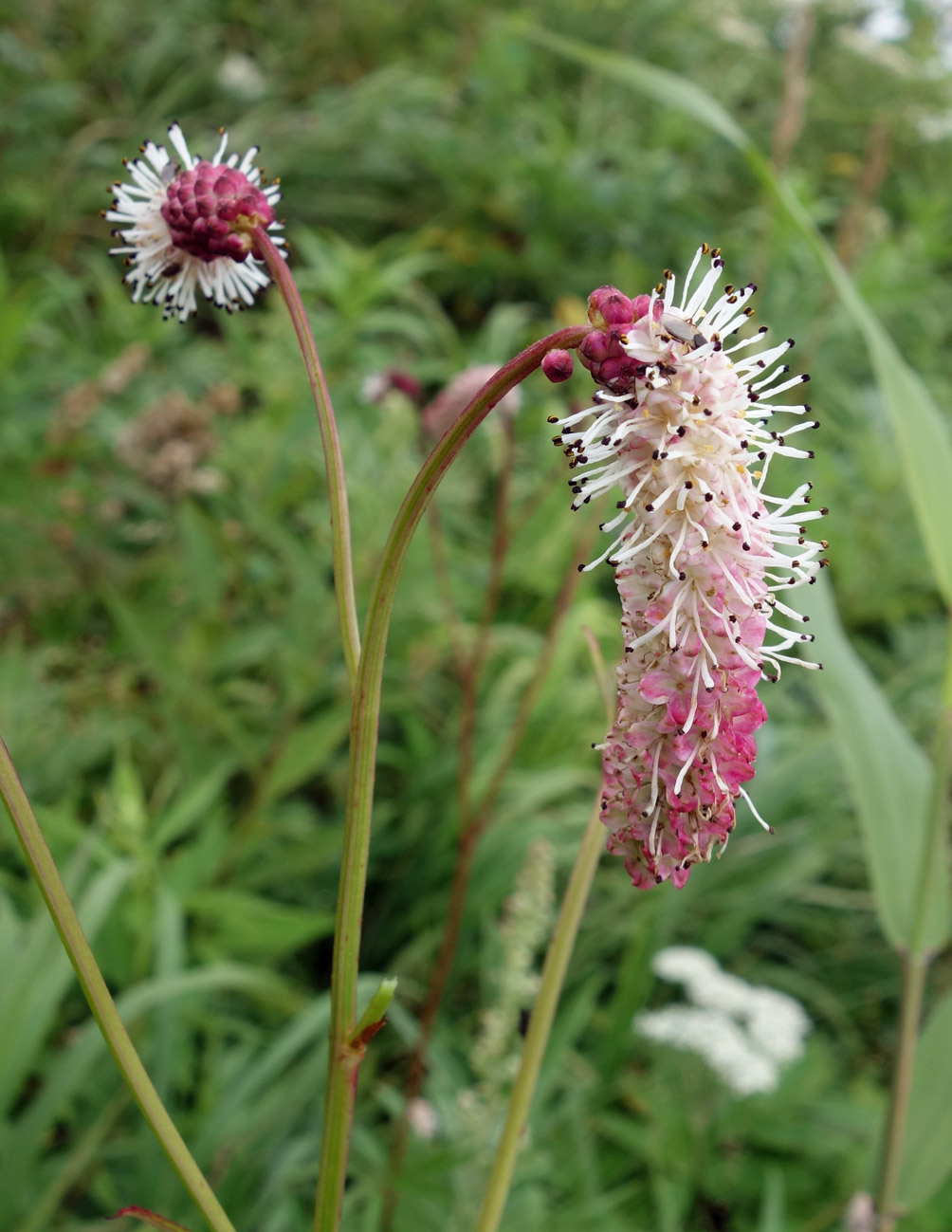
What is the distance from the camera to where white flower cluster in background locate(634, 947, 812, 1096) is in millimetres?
1446

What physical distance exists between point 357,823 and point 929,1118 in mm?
776

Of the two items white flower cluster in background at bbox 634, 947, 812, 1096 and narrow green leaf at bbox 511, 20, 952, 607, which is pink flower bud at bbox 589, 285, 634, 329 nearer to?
narrow green leaf at bbox 511, 20, 952, 607

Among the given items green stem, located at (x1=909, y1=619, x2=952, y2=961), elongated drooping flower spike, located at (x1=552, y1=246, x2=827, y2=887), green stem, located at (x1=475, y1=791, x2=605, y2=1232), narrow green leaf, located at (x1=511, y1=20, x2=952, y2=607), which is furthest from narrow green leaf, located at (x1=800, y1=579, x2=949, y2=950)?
elongated drooping flower spike, located at (x1=552, y1=246, x2=827, y2=887)

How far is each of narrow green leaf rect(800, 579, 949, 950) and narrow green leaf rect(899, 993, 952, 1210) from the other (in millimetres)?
96

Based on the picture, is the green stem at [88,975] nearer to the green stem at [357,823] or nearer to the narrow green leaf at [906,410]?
the green stem at [357,823]

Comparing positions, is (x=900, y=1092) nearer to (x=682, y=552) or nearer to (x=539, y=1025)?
(x=539, y=1025)

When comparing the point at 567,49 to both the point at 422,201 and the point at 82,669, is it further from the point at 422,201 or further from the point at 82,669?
the point at 422,201

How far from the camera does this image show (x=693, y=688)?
432mm

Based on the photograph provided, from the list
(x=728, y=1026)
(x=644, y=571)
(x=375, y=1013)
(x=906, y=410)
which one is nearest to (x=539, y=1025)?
(x=375, y=1013)

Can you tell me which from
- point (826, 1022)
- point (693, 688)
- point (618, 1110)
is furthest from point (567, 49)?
point (826, 1022)

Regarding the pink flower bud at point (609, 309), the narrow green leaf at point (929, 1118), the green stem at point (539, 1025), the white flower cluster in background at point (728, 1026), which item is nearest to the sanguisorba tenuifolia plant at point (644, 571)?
the pink flower bud at point (609, 309)

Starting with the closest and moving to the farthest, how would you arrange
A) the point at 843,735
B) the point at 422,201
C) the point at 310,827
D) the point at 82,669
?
1. the point at 843,735
2. the point at 310,827
3. the point at 82,669
4. the point at 422,201

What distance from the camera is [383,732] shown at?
7.52 ft

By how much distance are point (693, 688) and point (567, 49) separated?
0.95 meters
